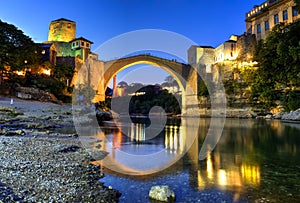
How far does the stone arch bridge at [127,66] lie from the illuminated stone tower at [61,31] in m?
10.3

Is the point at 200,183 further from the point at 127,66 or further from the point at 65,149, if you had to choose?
the point at 127,66

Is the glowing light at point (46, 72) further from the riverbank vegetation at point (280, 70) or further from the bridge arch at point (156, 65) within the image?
the riverbank vegetation at point (280, 70)

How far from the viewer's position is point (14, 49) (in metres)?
23.5

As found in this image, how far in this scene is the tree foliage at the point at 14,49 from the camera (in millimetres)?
21781

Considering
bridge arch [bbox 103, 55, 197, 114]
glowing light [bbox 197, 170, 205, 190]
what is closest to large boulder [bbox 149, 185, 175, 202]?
glowing light [bbox 197, 170, 205, 190]

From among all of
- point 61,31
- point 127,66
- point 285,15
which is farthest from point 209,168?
point 61,31

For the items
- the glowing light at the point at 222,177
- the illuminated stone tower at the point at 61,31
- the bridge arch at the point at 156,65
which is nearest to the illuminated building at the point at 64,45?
the illuminated stone tower at the point at 61,31

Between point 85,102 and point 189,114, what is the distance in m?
18.1

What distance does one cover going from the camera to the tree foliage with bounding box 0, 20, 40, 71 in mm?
21781

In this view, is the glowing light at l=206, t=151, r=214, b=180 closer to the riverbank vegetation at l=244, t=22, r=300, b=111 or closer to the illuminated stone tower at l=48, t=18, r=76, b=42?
the riverbank vegetation at l=244, t=22, r=300, b=111

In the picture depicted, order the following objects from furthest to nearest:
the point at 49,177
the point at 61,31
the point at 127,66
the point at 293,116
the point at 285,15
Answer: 1. the point at 61,31
2. the point at 127,66
3. the point at 285,15
4. the point at 293,116
5. the point at 49,177

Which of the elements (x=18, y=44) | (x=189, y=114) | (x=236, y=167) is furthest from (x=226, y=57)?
(x=236, y=167)

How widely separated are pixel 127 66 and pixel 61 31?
15.9 meters

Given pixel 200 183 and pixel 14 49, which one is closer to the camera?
pixel 200 183
